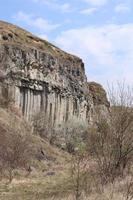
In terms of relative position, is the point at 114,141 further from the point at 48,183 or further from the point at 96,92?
the point at 96,92

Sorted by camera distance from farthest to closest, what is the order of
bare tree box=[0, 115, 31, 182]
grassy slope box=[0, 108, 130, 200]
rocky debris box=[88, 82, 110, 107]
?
rocky debris box=[88, 82, 110, 107]
bare tree box=[0, 115, 31, 182]
grassy slope box=[0, 108, 130, 200]

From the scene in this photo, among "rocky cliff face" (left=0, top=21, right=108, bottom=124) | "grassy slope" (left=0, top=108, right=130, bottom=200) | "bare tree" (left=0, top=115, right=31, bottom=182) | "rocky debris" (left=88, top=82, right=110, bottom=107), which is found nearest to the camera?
"grassy slope" (left=0, top=108, right=130, bottom=200)

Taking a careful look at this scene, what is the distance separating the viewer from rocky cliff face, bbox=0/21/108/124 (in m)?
68.1

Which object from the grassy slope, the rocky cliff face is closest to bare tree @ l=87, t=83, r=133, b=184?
the grassy slope

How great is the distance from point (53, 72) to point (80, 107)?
12.5m

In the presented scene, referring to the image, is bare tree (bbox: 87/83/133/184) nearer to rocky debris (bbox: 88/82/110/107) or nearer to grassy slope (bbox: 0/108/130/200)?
grassy slope (bbox: 0/108/130/200)

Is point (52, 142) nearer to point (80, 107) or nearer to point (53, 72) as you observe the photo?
point (53, 72)

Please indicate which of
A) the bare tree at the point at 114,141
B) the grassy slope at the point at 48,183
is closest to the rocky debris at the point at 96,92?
the grassy slope at the point at 48,183

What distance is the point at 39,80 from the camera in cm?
7338

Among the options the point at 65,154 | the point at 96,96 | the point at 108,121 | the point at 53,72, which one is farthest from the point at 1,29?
the point at 108,121

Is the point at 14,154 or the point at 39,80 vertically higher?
the point at 39,80

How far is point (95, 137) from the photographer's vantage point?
65.2ft

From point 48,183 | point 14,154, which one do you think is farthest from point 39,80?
point 48,183

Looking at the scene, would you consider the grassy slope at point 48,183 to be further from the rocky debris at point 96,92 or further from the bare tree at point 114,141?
the rocky debris at point 96,92
